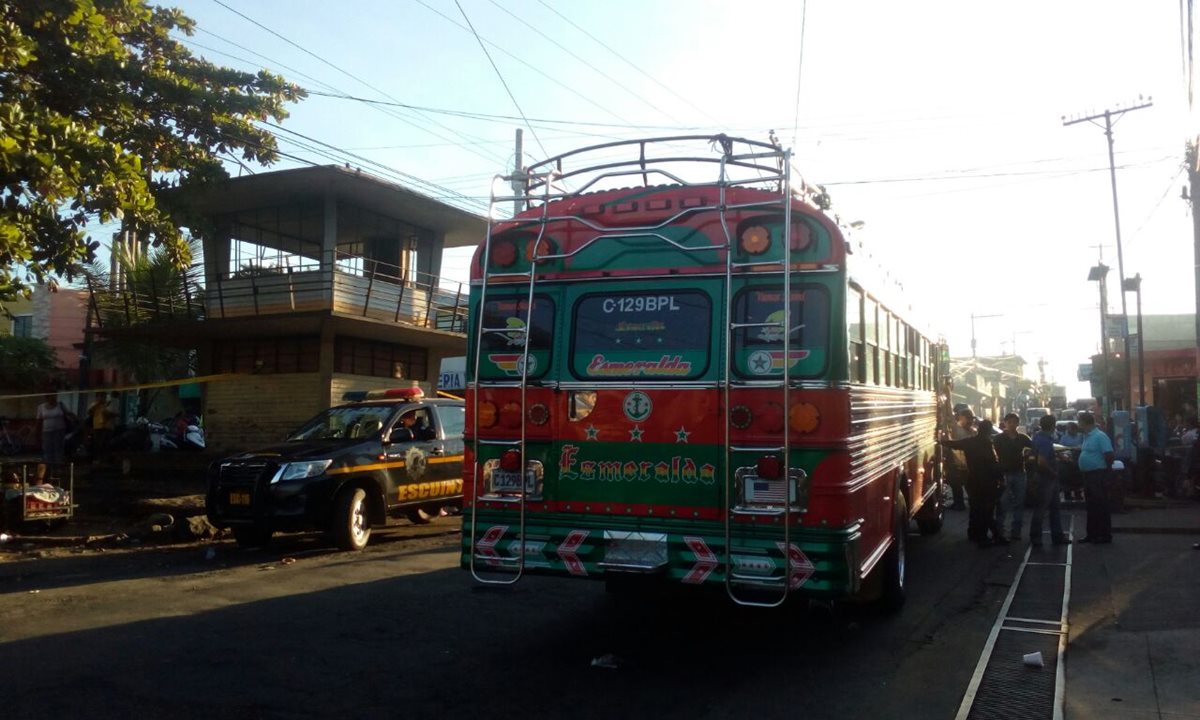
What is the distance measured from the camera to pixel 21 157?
8781mm

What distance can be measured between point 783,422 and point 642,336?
1.15 m

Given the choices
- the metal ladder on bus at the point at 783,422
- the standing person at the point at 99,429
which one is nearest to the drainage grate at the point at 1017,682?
the metal ladder on bus at the point at 783,422

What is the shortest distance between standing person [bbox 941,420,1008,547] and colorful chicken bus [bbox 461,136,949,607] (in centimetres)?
541

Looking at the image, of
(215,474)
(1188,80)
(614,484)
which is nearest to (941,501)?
(1188,80)

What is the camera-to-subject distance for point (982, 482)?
38.5 ft

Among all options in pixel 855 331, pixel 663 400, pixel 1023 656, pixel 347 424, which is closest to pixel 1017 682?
pixel 1023 656

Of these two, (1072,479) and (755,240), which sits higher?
(755,240)

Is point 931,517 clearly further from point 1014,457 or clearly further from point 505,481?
point 505,481

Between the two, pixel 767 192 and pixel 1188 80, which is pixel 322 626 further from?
pixel 1188 80

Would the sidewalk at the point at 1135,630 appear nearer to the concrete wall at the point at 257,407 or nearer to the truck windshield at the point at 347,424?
the truck windshield at the point at 347,424

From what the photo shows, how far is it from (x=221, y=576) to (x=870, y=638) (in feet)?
21.7

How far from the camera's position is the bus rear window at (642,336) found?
6.16 metres

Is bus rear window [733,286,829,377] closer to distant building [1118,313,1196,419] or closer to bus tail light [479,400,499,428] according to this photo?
bus tail light [479,400,499,428]

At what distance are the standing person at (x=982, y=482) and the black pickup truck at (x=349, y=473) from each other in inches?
272
